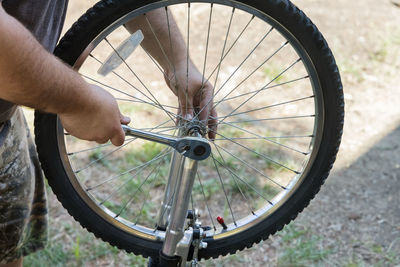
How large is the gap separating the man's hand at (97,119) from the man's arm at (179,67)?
1.00 ft

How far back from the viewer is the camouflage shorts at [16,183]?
1380mm

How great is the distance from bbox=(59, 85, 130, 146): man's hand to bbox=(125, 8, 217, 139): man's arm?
0.30 metres

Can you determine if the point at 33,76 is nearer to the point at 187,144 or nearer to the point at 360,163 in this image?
the point at 187,144

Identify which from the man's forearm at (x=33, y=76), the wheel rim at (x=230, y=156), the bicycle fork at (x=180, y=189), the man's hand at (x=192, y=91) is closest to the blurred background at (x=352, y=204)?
the wheel rim at (x=230, y=156)

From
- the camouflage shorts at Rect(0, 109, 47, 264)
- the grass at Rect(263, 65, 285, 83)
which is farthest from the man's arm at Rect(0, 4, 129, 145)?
the grass at Rect(263, 65, 285, 83)

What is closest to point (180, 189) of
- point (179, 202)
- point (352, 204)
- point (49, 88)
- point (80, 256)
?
point (179, 202)

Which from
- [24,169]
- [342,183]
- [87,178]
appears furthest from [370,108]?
[24,169]

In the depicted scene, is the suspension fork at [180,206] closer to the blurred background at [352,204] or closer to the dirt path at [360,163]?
the blurred background at [352,204]

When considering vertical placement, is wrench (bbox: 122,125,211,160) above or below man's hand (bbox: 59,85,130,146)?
above

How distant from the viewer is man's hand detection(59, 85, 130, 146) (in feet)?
Answer: 3.29

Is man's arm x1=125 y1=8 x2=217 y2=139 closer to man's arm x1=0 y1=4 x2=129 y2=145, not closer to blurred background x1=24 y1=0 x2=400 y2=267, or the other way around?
man's arm x1=0 y1=4 x2=129 y2=145

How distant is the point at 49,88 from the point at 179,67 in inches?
19.1

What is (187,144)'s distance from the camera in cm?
118

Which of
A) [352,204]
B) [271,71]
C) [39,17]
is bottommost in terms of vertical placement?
[39,17]
